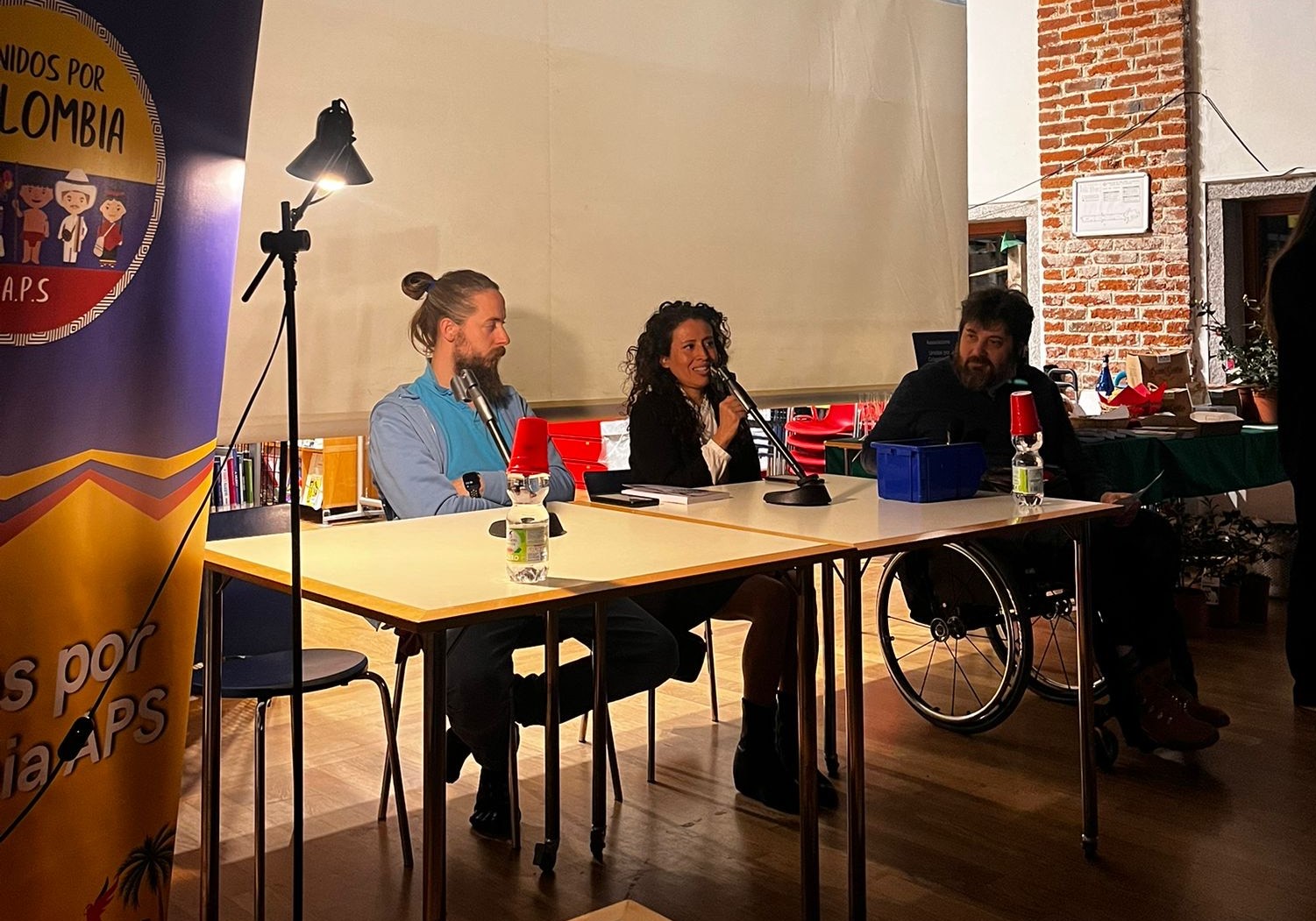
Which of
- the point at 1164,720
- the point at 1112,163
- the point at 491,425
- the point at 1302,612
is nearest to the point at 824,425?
the point at 1112,163

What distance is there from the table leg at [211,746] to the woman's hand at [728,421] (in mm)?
1432

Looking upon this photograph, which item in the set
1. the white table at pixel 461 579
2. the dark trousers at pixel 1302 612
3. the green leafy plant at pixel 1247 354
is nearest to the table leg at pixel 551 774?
the white table at pixel 461 579

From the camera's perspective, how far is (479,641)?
2.49 metres

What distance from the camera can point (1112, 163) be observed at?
234 inches

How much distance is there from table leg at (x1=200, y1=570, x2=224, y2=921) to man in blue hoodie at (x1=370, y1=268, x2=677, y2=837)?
1.50 ft

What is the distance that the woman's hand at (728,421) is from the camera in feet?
10.5

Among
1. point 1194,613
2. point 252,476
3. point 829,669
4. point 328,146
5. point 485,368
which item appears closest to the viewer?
point 328,146

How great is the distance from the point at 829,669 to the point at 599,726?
0.51 meters

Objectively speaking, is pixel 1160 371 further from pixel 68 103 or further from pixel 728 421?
pixel 68 103

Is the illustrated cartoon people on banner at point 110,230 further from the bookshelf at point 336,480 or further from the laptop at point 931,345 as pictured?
the bookshelf at point 336,480

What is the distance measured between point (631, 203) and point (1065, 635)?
2136mm

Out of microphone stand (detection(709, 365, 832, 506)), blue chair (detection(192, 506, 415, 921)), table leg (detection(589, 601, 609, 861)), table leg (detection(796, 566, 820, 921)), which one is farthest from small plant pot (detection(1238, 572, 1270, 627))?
blue chair (detection(192, 506, 415, 921))

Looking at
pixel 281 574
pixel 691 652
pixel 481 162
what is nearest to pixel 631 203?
pixel 481 162

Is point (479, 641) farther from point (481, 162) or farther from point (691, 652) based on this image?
point (481, 162)
